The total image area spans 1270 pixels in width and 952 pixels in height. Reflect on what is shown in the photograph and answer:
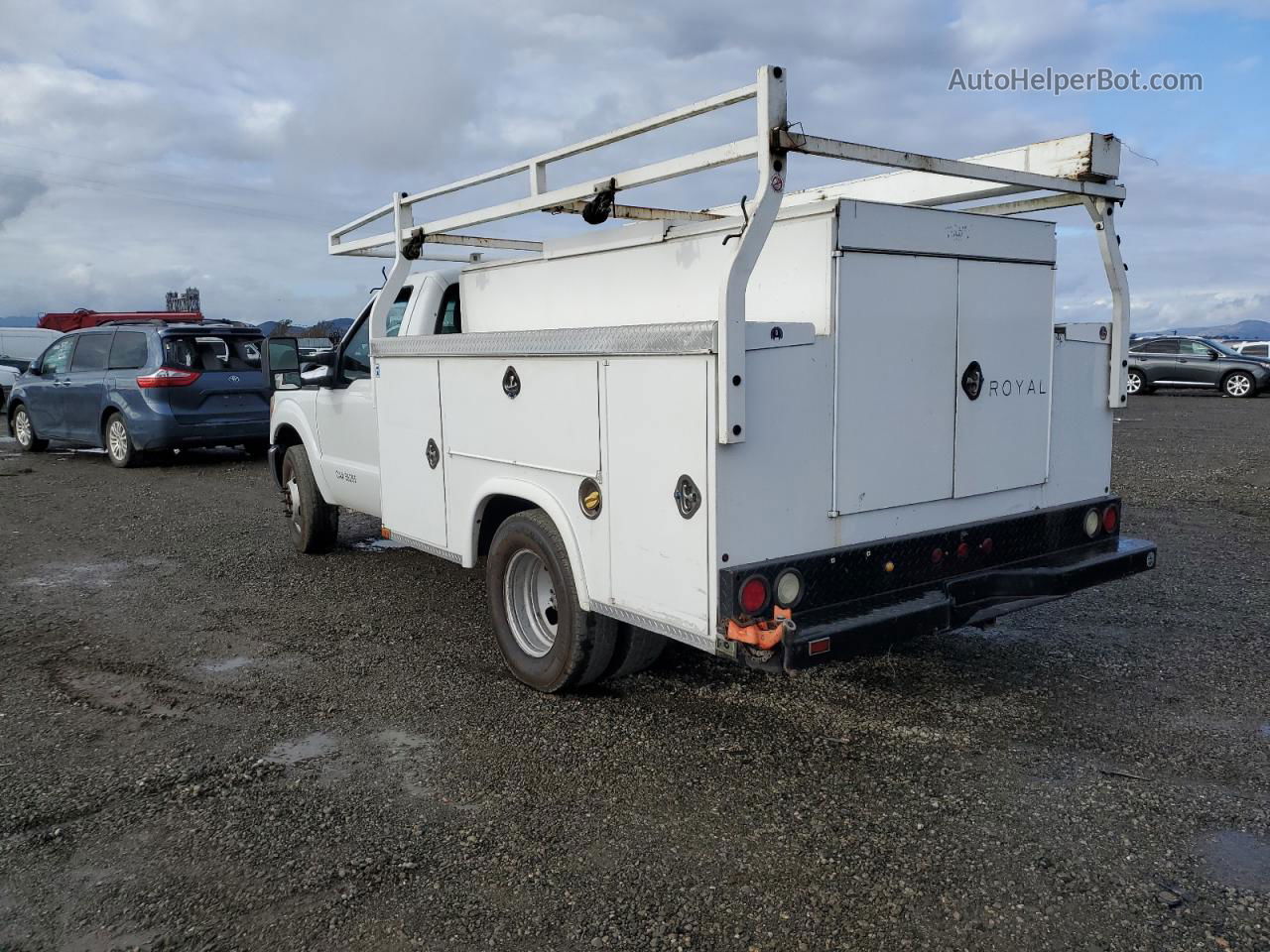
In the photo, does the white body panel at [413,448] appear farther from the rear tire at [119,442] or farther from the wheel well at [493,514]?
the rear tire at [119,442]

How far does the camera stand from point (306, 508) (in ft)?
25.7

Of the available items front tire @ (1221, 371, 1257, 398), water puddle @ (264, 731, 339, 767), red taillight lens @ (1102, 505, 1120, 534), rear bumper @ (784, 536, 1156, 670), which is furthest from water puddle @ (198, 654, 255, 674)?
front tire @ (1221, 371, 1257, 398)

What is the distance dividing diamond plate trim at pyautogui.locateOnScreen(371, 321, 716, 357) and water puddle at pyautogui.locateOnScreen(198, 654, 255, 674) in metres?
1.88

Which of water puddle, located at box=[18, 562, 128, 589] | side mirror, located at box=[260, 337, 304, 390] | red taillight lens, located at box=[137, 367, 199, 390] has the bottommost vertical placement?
water puddle, located at box=[18, 562, 128, 589]

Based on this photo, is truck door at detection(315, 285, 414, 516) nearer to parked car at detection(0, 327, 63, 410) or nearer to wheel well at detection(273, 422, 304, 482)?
wheel well at detection(273, 422, 304, 482)

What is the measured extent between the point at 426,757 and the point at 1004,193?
12.1 ft

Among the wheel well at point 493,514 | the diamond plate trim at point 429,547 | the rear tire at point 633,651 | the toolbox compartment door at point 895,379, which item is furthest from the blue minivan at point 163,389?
the toolbox compartment door at point 895,379

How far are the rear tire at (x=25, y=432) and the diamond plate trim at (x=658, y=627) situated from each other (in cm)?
1424

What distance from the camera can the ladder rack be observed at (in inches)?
141

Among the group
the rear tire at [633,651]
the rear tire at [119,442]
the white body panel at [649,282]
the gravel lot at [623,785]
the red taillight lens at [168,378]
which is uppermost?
the white body panel at [649,282]

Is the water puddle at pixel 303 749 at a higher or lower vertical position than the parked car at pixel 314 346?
lower

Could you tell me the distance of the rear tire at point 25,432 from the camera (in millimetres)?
15570

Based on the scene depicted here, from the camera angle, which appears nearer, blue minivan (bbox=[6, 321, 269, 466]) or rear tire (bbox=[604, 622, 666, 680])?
rear tire (bbox=[604, 622, 666, 680])

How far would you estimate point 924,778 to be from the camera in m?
4.01
